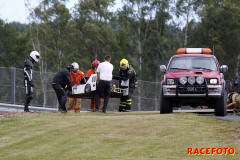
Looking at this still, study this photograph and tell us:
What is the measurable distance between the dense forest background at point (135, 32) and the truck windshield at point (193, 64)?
3837 cm

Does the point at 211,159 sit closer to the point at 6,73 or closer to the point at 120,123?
the point at 120,123

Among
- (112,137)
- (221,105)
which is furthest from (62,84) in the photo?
(112,137)

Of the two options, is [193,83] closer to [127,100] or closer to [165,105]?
[165,105]

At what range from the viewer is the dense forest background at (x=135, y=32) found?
57.0m

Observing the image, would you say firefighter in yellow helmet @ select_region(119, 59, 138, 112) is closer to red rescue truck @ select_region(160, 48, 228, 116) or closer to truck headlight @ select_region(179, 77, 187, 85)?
red rescue truck @ select_region(160, 48, 228, 116)

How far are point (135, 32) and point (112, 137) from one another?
160 ft

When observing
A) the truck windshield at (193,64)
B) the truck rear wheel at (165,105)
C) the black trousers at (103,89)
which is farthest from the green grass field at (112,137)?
the black trousers at (103,89)

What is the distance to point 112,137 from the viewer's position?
11438mm

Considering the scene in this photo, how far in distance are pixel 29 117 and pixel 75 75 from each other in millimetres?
5142

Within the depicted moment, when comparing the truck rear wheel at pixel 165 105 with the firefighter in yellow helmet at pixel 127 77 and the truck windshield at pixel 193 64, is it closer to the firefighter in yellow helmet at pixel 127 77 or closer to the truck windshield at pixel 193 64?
the truck windshield at pixel 193 64

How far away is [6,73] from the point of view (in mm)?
23750

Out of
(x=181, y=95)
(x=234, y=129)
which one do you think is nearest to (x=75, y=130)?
(x=234, y=129)

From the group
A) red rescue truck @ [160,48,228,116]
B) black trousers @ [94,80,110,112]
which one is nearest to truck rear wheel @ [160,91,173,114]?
red rescue truck @ [160,48,228,116]

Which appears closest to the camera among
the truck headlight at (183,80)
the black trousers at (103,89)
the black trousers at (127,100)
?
the truck headlight at (183,80)
